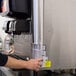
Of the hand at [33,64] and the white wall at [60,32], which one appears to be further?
the white wall at [60,32]

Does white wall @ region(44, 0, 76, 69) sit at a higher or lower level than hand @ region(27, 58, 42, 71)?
higher

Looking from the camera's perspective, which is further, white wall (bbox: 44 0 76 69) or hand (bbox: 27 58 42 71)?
white wall (bbox: 44 0 76 69)

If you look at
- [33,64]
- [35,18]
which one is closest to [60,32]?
[35,18]

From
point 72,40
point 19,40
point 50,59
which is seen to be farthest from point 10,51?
point 72,40

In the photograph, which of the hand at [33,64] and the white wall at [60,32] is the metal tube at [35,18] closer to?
the white wall at [60,32]

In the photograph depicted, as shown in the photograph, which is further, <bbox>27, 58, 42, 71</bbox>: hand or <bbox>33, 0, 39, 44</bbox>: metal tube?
<bbox>33, 0, 39, 44</bbox>: metal tube

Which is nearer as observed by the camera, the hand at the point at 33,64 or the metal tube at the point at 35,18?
the hand at the point at 33,64

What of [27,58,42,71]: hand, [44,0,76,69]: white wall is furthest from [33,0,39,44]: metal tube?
[27,58,42,71]: hand

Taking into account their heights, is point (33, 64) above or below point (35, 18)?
Result: below

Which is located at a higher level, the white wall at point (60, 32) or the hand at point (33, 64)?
the white wall at point (60, 32)

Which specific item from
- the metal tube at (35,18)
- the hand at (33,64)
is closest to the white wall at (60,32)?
the metal tube at (35,18)

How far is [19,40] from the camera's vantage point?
5.16ft

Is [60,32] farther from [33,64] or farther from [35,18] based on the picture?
[33,64]

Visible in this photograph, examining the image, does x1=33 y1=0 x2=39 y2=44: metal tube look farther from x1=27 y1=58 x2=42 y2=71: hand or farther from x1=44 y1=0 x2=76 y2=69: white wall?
x1=27 y1=58 x2=42 y2=71: hand
